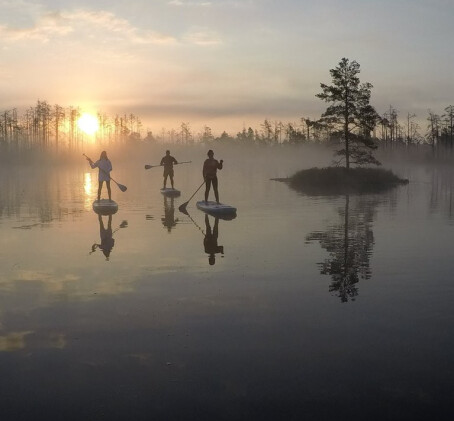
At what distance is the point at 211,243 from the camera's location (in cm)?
1377

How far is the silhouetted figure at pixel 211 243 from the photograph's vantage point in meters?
12.0

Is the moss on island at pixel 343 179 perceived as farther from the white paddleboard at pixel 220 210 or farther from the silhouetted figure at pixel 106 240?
the silhouetted figure at pixel 106 240

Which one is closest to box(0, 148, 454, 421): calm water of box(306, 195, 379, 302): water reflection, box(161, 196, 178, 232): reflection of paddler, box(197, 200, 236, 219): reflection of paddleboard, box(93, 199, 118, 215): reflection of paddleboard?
Answer: box(306, 195, 379, 302): water reflection

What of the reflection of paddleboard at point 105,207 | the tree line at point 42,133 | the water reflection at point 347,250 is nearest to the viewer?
the water reflection at point 347,250

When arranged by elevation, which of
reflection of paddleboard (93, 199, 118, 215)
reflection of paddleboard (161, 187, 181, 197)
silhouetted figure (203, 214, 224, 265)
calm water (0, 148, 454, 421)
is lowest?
calm water (0, 148, 454, 421)

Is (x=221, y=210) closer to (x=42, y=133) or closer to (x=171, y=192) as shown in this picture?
(x=171, y=192)

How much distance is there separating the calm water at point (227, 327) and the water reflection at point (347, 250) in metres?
0.05

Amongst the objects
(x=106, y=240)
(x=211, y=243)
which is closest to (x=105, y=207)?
(x=106, y=240)

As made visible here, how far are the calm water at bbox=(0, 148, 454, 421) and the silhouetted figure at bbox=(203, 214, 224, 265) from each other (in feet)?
0.41

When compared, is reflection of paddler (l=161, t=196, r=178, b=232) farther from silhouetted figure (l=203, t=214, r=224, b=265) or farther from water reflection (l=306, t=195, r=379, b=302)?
water reflection (l=306, t=195, r=379, b=302)

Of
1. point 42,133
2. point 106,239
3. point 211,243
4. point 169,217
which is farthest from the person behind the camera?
point 42,133

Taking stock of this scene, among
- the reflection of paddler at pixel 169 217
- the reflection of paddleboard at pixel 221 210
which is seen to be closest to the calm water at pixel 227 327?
the reflection of paddler at pixel 169 217

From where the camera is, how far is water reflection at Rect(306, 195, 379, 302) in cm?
914

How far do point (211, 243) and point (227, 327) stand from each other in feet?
22.8
